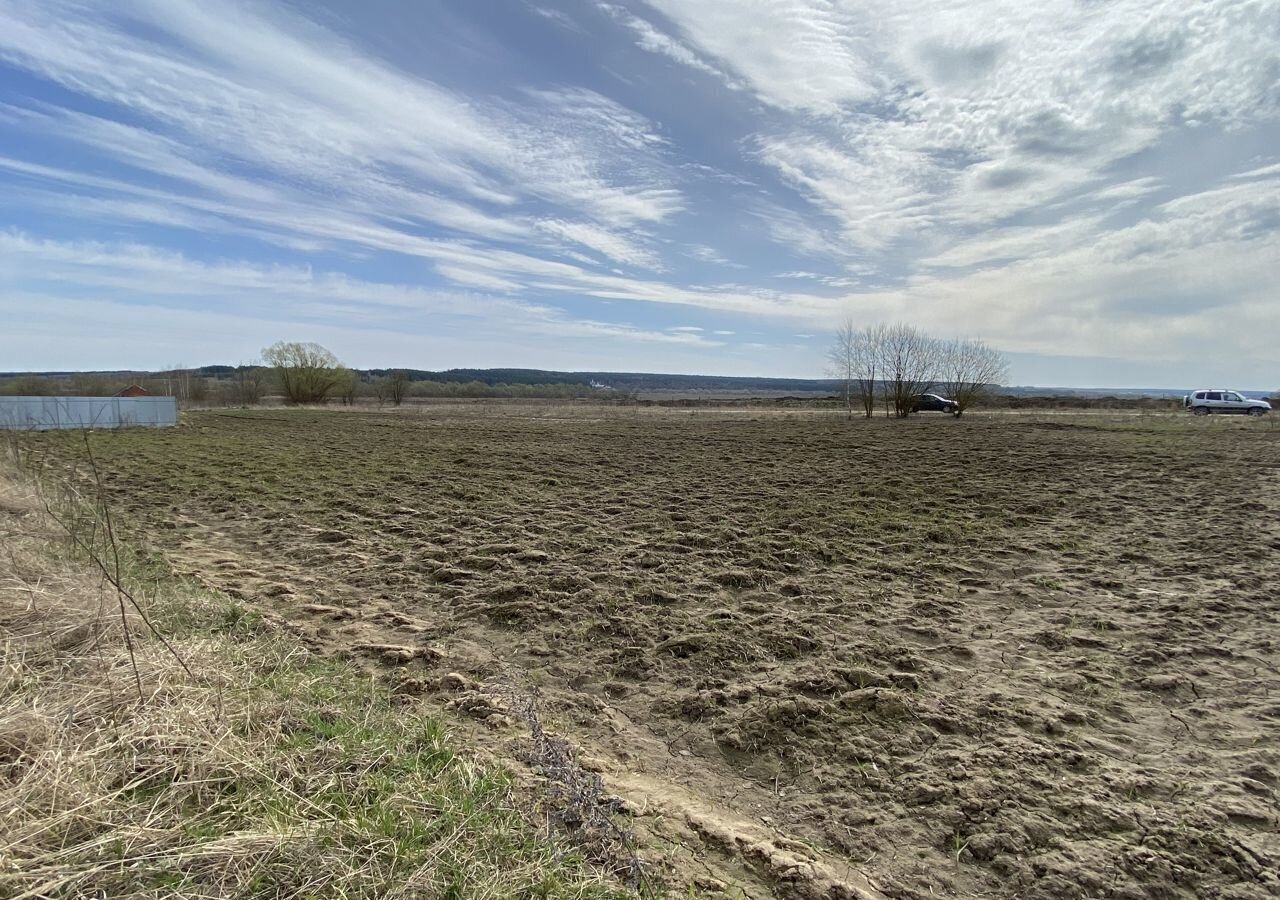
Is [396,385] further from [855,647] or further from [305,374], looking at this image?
[855,647]

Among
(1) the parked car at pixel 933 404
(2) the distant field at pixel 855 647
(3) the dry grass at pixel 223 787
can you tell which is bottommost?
(2) the distant field at pixel 855 647

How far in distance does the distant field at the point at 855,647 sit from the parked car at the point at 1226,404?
3474 centimetres

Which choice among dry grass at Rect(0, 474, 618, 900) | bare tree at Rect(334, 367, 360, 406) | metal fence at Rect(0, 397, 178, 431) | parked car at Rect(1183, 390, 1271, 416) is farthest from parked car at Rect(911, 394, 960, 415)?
bare tree at Rect(334, 367, 360, 406)

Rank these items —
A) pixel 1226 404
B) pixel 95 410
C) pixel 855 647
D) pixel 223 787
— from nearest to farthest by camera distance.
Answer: pixel 223 787
pixel 855 647
pixel 95 410
pixel 1226 404

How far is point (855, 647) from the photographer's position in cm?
435

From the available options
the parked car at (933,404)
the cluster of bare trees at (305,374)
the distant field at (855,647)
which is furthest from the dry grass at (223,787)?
the cluster of bare trees at (305,374)

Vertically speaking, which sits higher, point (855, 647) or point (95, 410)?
point (95, 410)

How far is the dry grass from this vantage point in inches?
71.9

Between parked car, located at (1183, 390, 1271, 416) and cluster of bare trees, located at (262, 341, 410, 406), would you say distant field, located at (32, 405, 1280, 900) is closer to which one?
parked car, located at (1183, 390, 1271, 416)

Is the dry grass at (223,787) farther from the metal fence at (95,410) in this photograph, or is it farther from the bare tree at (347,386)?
the bare tree at (347,386)

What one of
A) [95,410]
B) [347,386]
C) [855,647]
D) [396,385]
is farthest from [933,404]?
[396,385]

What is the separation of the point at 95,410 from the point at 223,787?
108 ft

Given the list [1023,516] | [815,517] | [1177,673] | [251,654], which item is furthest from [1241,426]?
[251,654]

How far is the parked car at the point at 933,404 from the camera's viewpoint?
38.2 metres
